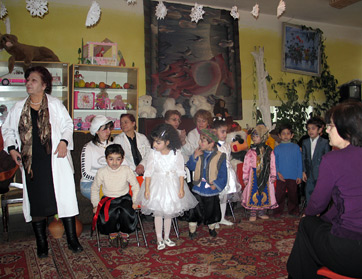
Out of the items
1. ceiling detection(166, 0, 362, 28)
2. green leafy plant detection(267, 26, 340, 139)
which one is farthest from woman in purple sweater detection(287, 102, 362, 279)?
green leafy plant detection(267, 26, 340, 139)

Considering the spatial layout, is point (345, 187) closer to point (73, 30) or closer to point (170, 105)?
point (170, 105)

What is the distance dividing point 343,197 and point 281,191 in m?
3.04

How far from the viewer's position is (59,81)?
5.84 meters

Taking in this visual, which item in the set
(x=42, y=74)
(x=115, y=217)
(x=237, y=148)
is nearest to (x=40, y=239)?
(x=115, y=217)

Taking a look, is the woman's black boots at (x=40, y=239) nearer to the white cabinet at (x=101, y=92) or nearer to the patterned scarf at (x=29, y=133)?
Answer: the patterned scarf at (x=29, y=133)

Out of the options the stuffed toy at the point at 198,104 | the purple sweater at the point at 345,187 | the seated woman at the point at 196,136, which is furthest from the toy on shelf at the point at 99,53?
the purple sweater at the point at 345,187

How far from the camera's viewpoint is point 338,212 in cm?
207

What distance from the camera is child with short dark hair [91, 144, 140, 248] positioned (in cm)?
351

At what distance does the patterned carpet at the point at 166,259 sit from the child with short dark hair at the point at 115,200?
0.73 feet

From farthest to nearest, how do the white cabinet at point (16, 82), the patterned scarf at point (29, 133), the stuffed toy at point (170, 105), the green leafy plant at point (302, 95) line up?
the green leafy plant at point (302, 95)
the stuffed toy at point (170, 105)
the white cabinet at point (16, 82)
the patterned scarf at point (29, 133)

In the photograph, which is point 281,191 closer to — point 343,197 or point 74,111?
point 343,197

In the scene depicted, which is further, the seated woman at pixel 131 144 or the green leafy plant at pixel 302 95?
the green leafy plant at pixel 302 95

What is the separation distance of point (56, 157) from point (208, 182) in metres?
1.61

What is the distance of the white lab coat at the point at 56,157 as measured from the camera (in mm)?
3252
